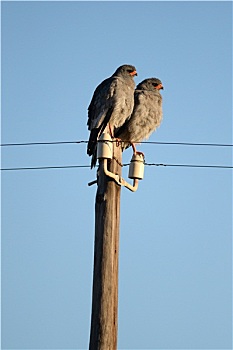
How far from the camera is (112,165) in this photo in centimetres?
697

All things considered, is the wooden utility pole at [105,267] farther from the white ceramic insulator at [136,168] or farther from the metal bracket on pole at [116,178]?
the white ceramic insulator at [136,168]

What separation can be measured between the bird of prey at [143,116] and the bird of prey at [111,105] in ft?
0.98

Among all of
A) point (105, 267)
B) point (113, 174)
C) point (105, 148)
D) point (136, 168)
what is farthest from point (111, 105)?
point (105, 267)

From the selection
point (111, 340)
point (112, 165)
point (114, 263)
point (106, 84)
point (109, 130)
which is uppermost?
point (106, 84)

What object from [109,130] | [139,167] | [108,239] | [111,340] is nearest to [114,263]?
[108,239]

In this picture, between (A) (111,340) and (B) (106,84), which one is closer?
(A) (111,340)

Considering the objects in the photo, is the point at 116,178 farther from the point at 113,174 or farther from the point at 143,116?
the point at 143,116

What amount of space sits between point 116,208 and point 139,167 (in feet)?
2.28

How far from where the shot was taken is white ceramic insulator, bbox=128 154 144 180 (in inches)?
283

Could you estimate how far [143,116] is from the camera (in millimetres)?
10734

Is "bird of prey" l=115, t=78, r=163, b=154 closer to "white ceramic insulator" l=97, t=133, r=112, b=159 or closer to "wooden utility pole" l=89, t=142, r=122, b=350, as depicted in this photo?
"white ceramic insulator" l=97, t=133, r=112, b=159

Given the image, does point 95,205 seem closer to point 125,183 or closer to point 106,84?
point 125,183

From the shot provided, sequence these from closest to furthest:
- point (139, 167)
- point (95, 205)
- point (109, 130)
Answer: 1. point (95, 205)
2. point (139, 167)
3. point (109, 130)

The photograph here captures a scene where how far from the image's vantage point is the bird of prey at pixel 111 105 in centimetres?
1007
